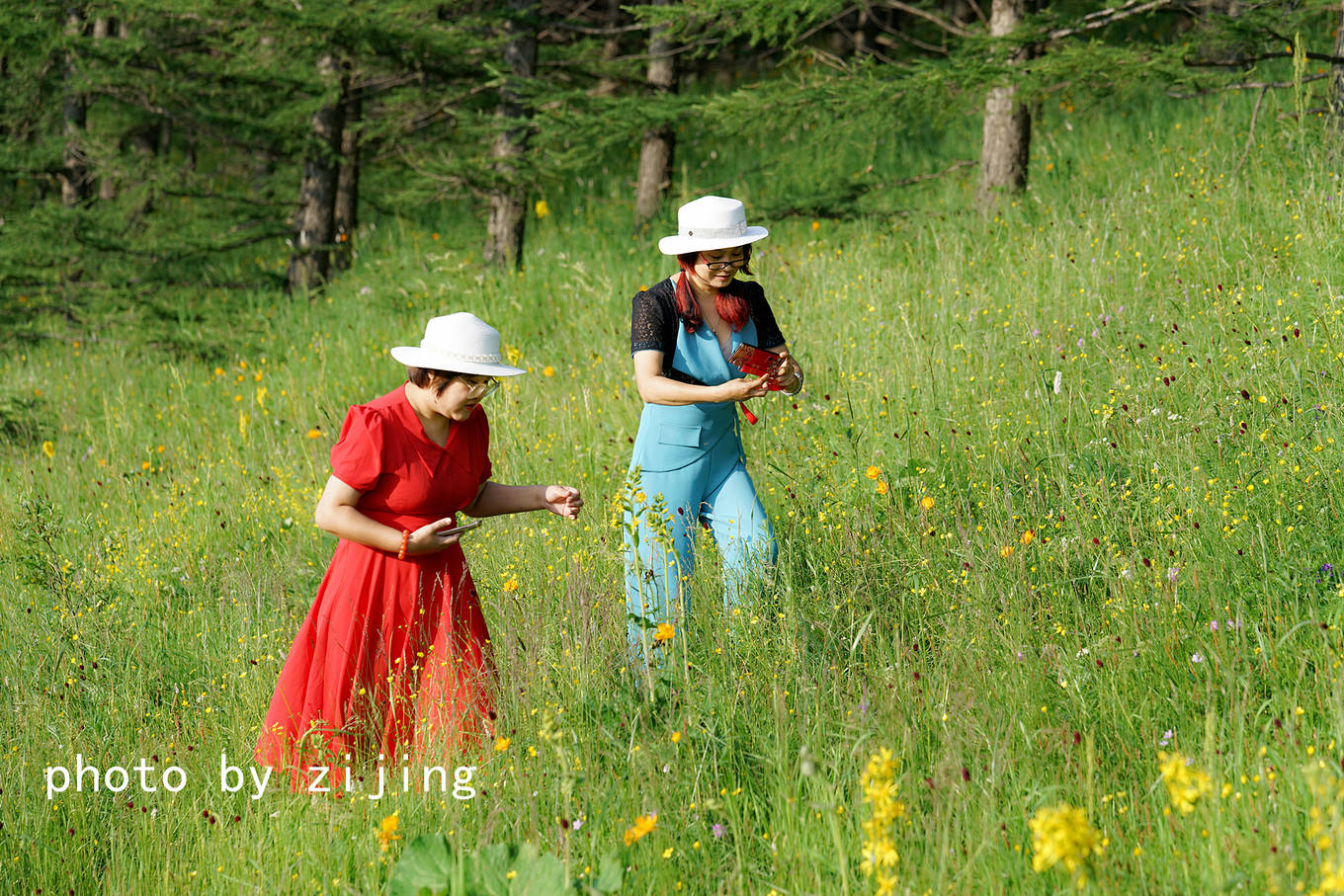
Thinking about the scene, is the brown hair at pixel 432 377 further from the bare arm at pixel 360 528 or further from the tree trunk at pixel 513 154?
the tree trunk at pixel 513 154

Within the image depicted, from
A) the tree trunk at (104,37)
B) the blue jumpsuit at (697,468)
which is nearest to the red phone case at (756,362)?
the blue jumpsuit at (697,468)

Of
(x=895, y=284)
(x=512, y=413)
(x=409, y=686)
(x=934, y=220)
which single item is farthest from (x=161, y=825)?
(x=934, y=220)

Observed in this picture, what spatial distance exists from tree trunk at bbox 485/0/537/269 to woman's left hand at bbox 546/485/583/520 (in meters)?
6.50

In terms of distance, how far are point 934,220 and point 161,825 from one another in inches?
266

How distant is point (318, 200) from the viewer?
1103cm

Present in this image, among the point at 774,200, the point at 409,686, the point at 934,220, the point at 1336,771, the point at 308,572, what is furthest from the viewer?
the point at 774,200

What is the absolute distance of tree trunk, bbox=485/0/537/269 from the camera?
9.94 metres

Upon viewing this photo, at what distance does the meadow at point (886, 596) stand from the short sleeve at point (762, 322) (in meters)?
0.46

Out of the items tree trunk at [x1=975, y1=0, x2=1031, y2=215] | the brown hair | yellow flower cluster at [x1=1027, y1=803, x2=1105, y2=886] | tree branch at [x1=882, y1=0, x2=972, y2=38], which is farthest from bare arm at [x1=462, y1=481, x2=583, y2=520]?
tree trunk at [x1=975, y1=0, x2=1031, y2=215]

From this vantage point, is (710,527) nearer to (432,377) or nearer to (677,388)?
(677,388)

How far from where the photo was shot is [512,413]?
22.3 ft

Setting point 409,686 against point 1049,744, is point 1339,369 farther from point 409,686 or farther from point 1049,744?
point 409,686

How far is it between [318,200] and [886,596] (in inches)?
357

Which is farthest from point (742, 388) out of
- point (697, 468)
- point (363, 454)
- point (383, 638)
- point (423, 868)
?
point (423, 868)
